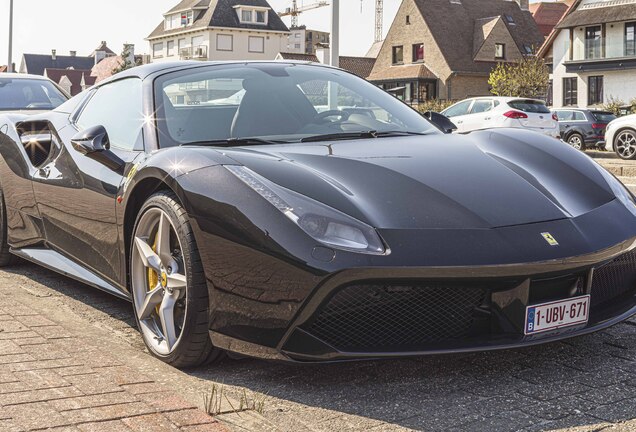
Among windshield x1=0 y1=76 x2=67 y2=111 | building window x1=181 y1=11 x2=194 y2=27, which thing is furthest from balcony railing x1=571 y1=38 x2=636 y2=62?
building window x1=181 y1=11 x2=194 y2=27

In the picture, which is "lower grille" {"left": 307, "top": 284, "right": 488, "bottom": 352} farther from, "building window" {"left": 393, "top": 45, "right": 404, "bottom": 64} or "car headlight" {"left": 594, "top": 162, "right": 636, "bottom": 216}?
"building window" {"left": 393, "top": 45, "right": 404, "bottom": 64}

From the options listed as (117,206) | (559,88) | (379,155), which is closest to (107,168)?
(117,206)

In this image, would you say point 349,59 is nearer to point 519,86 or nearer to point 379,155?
point 519,86

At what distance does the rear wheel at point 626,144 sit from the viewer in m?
20.0

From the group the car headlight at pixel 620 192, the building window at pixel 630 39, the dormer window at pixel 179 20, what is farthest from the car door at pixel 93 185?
the dormer window at pixel 179 20

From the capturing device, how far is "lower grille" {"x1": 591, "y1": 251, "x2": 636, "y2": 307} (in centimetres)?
334

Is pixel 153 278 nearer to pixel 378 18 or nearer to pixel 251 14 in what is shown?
pixel 251 14

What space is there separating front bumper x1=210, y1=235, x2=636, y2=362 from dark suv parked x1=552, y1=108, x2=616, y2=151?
24.2 meters

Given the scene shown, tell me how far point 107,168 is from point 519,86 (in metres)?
41.3

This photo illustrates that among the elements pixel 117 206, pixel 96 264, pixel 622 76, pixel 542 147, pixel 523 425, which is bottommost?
pixel 523 425

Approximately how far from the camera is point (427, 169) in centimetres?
352

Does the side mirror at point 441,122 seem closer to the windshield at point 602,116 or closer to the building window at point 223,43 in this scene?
the windshield at point 602,116

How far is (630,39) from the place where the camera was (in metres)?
45.4

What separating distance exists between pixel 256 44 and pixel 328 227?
3279 inches
